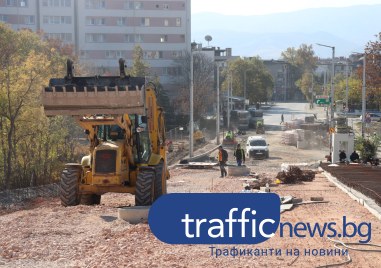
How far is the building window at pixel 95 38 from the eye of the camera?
3337 inches

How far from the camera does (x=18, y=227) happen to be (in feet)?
47.6

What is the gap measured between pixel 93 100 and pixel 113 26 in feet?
235

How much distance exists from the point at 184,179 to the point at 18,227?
48.2 feet

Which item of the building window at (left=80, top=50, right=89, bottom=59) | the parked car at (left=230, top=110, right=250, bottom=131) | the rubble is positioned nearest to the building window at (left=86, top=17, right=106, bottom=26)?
the building window at (left=80, top=50, right=89, bottom=59)

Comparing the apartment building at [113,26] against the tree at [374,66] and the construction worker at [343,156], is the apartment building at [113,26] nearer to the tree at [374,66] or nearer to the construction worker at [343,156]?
the tree at [374,66]

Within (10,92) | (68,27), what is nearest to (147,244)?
(10,92)

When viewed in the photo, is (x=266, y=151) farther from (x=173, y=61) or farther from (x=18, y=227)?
(x=173, y=61)

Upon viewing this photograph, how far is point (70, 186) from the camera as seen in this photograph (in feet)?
55.2

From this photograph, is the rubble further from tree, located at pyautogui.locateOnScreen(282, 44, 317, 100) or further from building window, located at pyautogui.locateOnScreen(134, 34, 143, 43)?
tree, located at pyautogui.locateOnScreen(282, 44, 317, 100)

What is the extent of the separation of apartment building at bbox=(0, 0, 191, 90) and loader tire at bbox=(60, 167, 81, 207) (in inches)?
2621

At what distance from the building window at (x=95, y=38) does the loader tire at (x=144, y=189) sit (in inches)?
2789

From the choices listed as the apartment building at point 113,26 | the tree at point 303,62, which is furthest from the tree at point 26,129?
the tree at point 303,62

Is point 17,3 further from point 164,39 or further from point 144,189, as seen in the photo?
point 144,189

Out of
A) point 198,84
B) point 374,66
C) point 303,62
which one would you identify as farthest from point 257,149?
point 303,62
